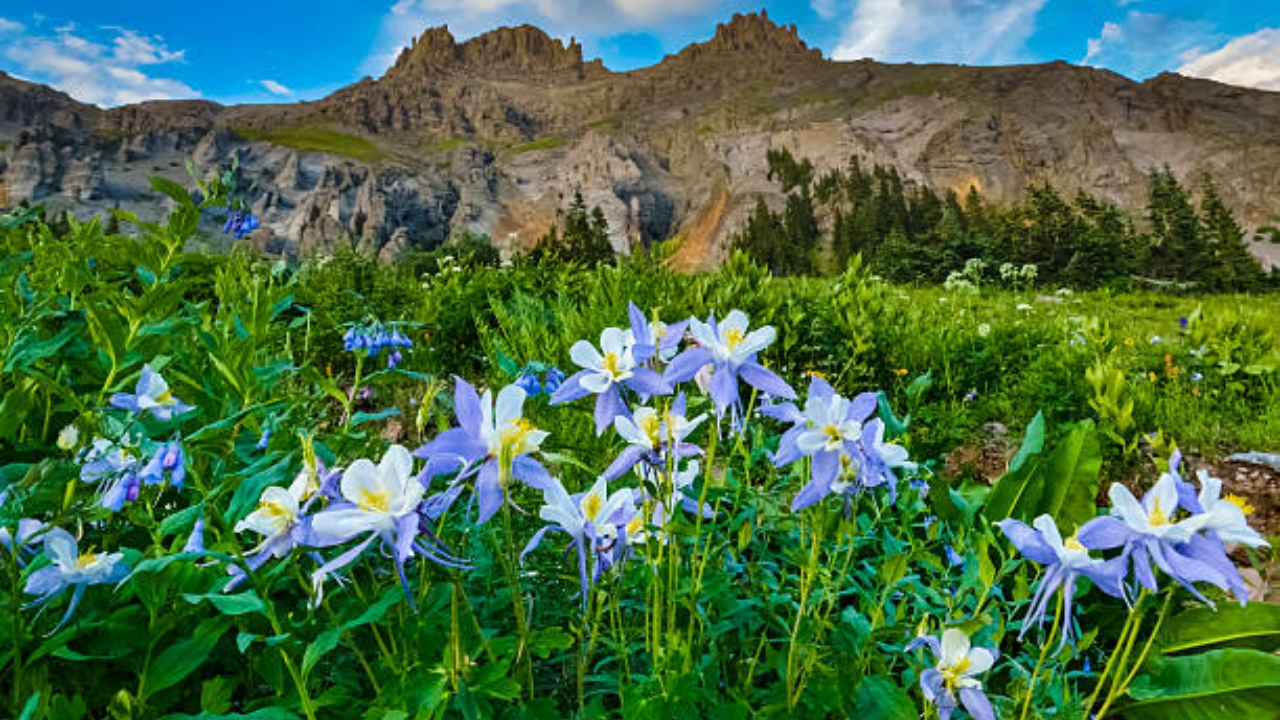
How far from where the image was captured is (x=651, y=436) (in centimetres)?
80

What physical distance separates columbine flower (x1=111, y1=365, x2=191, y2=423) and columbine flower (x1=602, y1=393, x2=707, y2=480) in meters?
0.76

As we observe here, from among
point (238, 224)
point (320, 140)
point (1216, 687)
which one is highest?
point (320, 140)

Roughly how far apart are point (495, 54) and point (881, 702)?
668 ft

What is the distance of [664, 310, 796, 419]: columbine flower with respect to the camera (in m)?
0.78

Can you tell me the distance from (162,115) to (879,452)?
164 meters

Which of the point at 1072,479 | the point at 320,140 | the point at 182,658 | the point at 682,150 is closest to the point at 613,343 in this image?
the point at 182,658

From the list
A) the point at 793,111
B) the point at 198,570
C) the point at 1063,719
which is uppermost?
the point at 793,111

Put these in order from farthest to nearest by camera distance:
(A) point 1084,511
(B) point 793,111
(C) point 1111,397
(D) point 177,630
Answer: (B) point 793,111 < (C) point 1111,397 < (A) point 1084,511 < (D) point 177,630

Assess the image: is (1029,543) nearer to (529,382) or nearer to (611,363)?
(611,363)

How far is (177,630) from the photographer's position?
3.35 ft

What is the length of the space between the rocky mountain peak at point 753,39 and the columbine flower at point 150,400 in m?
177

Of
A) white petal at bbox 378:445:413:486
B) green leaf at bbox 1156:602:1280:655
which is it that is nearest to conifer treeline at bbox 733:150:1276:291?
green leaf at bbox 1156:602:1280:655

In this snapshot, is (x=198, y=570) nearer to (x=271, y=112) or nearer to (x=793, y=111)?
(x=793, y=111)

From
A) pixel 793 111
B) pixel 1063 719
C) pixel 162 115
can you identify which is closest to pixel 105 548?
pixel 1063 719
